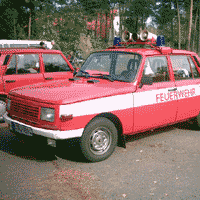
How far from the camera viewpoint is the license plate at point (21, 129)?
4549 millimetres

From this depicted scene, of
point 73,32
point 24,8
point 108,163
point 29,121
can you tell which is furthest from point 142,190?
point 24,8

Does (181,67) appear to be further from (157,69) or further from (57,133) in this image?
(57,133)

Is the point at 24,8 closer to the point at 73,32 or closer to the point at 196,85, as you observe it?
the point at 73,32

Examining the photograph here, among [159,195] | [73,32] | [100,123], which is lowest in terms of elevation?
[159,195]

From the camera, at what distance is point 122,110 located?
496 cm

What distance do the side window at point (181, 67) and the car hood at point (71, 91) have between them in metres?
1.38

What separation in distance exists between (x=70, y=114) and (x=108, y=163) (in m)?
1.16

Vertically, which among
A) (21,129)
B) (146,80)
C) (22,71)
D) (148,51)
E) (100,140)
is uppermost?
(148,51)

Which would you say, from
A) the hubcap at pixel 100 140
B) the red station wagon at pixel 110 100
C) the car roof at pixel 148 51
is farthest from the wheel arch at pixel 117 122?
the car roof at pixel 148 51

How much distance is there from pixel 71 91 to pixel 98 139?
0.90 metres

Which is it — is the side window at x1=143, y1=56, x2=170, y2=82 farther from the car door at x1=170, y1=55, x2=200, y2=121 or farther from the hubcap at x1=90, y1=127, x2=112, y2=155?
the hubcap at x1=90, y1=127, x2=112, y2=155

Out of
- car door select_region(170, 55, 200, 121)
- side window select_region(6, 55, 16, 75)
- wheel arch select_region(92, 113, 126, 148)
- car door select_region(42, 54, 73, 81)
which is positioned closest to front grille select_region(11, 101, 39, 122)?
wheel arch select_region(92, 113, 126, 148)

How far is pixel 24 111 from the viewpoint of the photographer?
15.4 feet

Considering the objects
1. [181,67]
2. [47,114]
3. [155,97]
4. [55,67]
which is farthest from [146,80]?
[55,67]
